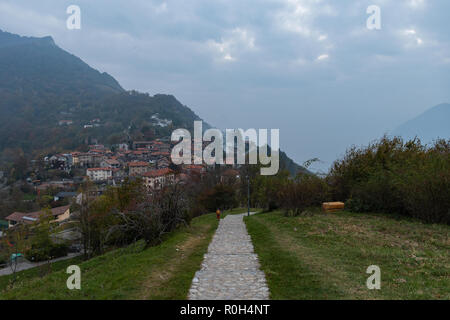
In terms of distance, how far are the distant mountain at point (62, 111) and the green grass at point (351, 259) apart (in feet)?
203

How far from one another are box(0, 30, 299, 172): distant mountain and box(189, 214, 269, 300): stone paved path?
6547 cm

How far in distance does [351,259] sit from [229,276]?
3.27 m

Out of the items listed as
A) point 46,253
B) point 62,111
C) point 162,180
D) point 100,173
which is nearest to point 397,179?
point 162,180

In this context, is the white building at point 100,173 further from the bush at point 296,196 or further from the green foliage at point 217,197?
the bush at point 296,196

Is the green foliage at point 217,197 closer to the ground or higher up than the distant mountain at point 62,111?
closer to the ground

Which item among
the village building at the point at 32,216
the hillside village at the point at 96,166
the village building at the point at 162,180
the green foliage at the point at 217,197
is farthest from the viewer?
the hillside village at the point at 96,166

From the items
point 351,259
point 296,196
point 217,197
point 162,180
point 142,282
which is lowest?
point 217,197

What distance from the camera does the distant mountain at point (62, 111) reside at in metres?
109

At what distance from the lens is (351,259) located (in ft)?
25.3

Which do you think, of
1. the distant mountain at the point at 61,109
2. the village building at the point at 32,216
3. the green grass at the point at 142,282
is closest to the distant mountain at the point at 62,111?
the distant mountain at the point at 61,109

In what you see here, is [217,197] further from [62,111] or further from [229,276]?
[62,111]

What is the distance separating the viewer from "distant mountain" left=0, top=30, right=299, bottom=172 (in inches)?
4296

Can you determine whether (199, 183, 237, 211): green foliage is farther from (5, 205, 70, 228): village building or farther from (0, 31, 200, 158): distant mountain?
(0, 31, 200, 158): distant mountain

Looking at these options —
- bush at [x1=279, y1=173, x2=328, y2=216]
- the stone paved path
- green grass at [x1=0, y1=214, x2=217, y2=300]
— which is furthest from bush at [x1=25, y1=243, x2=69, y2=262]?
the stone paved path
